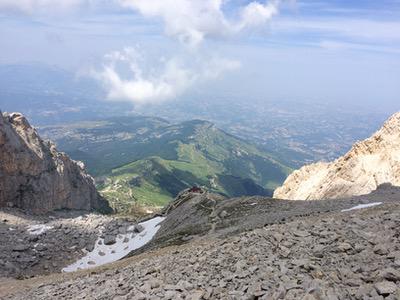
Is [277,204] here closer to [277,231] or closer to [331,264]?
[277,231]

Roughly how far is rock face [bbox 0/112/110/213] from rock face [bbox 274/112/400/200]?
49781mm

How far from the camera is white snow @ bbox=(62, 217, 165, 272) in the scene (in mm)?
44019

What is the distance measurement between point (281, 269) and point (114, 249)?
109 ft

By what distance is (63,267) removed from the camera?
42.9m

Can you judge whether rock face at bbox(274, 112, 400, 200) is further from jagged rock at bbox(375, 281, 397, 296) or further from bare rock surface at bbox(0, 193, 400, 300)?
jagged rock at bbox(375, 281, 397, 296)

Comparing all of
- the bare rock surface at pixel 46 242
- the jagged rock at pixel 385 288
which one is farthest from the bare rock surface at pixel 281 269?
the bare rock surface at pixel 46 242

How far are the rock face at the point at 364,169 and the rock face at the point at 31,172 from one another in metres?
49.8

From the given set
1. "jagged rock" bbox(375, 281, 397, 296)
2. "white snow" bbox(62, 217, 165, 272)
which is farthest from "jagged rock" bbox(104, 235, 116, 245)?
"jagged rock" bbox(375, 281, 397, 296)

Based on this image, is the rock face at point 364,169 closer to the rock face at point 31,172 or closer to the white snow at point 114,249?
the white snow at point 114,249

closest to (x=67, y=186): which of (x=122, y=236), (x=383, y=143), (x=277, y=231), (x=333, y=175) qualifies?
(x=122, y=236)

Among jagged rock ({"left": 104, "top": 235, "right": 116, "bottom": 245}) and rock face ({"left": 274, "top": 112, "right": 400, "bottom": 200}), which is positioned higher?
rock face ({"left": 274, "top": 112, "right": 400, "bottom": 200})

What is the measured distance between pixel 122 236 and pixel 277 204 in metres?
18.7

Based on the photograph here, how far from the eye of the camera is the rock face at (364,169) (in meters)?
55.2

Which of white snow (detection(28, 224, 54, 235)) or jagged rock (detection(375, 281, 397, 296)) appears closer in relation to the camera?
jagged rock (detection(375, 281, 397, 296))
